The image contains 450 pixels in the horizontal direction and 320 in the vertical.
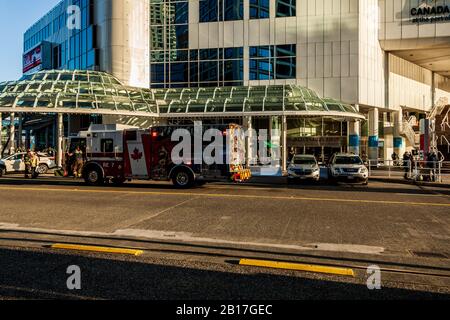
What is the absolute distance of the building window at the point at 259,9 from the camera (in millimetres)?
37188

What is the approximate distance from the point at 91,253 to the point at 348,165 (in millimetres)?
15946

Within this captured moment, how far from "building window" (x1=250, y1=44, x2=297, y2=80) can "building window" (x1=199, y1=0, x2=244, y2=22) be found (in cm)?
361

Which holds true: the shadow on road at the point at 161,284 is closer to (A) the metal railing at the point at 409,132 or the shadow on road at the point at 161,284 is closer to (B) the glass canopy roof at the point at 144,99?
(B) the glass canopy roof at the point at 144,99

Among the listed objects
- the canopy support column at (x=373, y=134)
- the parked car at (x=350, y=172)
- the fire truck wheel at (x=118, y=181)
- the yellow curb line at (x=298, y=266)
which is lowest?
the yellow curb line at (x=298, y=266)

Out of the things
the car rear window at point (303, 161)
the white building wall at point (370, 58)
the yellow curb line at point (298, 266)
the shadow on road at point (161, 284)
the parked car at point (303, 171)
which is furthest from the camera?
the white building wall at point (370, 58)

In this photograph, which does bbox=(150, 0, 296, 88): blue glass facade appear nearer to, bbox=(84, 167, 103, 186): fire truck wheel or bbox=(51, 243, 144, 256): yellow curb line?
bbox=(84, 167, 103, 186): fire truck wheel

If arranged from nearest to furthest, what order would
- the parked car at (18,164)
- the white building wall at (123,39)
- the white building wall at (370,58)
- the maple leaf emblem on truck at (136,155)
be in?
the maple leaf emblem on truck at (136,155)
the parked car at (18,164)
the white building wall at (370,58)
the white building wall at (123,39)

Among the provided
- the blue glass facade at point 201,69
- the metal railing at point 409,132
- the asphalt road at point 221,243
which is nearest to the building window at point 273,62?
the blue glass facade at point 201,69

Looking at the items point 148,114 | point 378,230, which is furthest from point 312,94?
point 378,230

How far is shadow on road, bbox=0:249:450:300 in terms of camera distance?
4.84 meters

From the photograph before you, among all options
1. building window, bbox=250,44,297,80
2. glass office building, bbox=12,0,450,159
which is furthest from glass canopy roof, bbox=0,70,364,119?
building window, bbox=250,44,297,80

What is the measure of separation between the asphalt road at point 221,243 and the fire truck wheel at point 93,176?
4.42 m

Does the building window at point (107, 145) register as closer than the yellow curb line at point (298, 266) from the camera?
No
